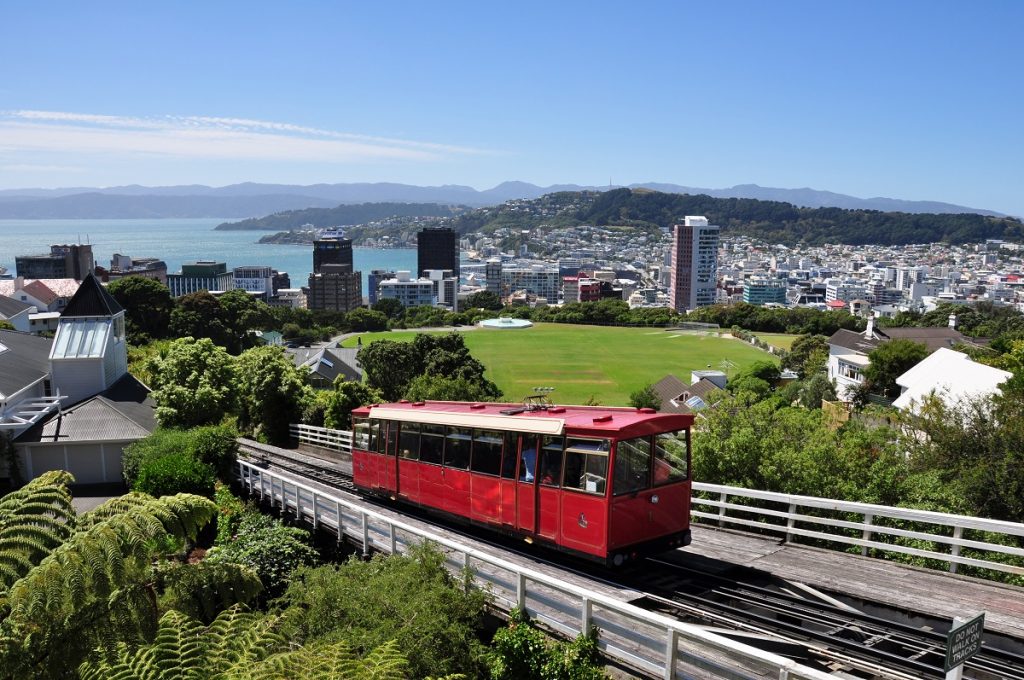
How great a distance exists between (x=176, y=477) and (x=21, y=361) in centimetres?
1289

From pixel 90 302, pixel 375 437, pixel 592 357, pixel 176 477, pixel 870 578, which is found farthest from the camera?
pixel 592 357

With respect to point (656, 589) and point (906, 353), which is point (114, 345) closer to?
point (656, 589)

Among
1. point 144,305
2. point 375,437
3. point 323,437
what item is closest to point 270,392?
point 323,437

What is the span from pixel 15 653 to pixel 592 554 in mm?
6943

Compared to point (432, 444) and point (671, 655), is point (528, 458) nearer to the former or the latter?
point (432, 444)

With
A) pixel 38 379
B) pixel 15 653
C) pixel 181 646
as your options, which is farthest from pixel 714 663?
pixel 38 379

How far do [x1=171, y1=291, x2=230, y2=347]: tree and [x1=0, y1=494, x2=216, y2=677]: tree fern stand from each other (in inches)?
2649

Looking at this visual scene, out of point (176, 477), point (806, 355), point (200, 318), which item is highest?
point (176, 477)

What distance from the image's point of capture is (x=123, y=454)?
2453cm

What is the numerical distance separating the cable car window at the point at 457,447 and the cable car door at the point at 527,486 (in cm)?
155

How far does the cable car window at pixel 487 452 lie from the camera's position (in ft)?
42.5

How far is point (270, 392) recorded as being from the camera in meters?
32.4

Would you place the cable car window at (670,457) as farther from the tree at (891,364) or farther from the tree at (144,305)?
the tree at (144,305)

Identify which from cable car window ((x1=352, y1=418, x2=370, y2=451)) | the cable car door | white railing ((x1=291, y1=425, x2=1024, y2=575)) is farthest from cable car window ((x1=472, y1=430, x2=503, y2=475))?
cable car window ((x1=352, y1=418, x2=370, y2=451))
